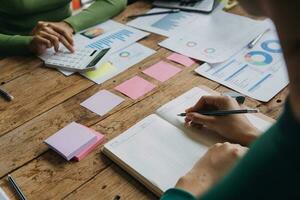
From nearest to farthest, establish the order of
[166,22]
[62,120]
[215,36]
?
[62,120]
[215,36]
[166,22]

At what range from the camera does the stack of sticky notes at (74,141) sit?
87 centimetres

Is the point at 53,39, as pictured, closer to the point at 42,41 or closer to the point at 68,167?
the point at 42,41

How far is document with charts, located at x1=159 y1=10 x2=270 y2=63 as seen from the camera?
1227 mm

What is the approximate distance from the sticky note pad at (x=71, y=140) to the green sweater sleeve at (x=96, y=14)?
59cm

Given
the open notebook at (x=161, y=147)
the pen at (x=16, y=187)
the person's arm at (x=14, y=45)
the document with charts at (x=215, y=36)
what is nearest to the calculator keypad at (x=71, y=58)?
the person's arm at (x=14, y=45)

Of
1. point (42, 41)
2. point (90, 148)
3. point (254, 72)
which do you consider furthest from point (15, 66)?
point (254, 72)

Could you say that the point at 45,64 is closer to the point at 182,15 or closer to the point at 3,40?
the point at 3,40

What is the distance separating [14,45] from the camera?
4.39 feet

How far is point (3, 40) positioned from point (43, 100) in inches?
17.0

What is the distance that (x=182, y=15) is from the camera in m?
1.47

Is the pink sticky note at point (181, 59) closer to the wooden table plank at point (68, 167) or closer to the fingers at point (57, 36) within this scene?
the wooden table plank at point (68, 167)

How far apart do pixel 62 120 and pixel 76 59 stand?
29 cm

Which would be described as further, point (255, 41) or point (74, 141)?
point (255, 41)

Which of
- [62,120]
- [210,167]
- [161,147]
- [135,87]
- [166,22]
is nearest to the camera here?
Answer: [210,167]
